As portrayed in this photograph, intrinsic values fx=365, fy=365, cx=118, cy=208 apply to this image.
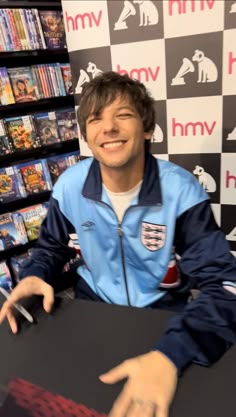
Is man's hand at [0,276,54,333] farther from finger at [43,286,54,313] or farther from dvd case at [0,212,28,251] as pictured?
dvd case at [0,212,28,251]

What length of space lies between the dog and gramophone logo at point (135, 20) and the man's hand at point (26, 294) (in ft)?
3.69

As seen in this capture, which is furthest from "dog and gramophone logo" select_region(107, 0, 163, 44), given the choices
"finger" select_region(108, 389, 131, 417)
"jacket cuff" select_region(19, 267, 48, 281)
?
"finger" select_region(108, 389, 131, 417)

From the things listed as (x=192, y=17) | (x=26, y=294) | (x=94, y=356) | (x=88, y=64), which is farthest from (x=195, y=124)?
(x=94, y=356)

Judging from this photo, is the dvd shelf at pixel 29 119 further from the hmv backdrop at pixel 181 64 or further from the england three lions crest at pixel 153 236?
the england three lions crest at pixel 153 236

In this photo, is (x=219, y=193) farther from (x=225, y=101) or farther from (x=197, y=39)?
(x=197, y=39)

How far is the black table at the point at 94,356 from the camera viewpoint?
22.7 inches

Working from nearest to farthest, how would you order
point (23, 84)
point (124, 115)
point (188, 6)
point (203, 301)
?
point (203, 301) → point (124, 115) → point (188, 6) → point (23, 84)

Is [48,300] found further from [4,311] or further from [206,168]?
[206,168]

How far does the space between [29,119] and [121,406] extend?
72.0 inches

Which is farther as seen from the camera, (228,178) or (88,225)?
(228,178)

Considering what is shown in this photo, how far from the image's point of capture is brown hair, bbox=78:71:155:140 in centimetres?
96

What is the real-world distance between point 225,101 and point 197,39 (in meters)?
0.27

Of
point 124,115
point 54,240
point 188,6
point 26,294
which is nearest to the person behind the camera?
point 26,294

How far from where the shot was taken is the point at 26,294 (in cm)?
86
